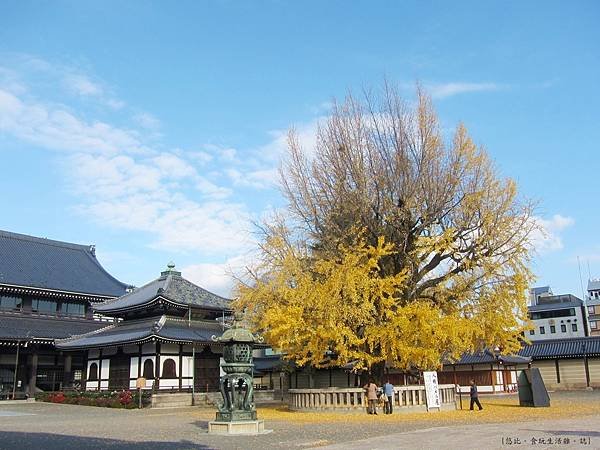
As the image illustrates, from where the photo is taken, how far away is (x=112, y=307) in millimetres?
38625

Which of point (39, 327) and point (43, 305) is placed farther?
point (43, 305)

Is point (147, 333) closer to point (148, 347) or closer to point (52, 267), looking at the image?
point (148, 347)

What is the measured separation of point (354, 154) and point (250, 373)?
1213cm

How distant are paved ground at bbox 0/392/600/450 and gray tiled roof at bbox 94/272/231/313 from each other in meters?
14.5

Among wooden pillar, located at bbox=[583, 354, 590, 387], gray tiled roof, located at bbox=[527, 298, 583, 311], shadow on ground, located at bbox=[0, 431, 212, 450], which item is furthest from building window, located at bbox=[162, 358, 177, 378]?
gray tiled roof, located at bbox=[527, 298, 583, 311]

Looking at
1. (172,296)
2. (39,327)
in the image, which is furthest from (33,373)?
(172,296)

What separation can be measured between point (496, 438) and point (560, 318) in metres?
73.6

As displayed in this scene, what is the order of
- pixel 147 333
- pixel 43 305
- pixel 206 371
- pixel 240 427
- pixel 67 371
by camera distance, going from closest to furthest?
pixel 240 427 → pixel 147 333 → pixel 206 371 → pixel 67 371 → pixel 43 305

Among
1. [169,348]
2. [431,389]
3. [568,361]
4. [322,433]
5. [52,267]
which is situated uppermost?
[52,267]

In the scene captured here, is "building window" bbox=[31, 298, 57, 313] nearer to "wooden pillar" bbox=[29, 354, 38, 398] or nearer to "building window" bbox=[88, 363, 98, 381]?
"wooden pillar" bbox=[29, 354, 38, 398]

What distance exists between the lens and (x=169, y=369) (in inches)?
1366

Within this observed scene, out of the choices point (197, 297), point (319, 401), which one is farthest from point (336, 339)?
point (197, 297)

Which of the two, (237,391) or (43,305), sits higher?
(43,305)

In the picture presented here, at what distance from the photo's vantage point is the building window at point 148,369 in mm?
34062
